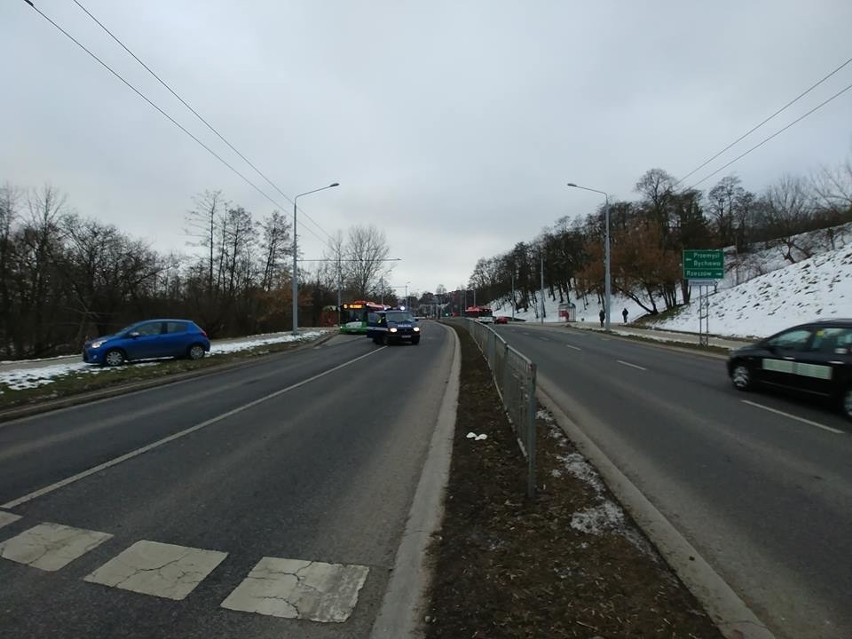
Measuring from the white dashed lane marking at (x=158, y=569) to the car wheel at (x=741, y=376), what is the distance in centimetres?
1096

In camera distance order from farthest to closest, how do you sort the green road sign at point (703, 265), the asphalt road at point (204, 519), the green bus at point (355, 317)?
1. the green bus at point (355, 317)
2. the green road sign at point (703, 265)
3. the asphalt road at point (204, 519)

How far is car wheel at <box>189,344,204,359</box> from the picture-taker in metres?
20.3

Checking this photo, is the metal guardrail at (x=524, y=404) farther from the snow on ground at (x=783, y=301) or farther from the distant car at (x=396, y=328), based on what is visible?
the snow on ground at (x=783, y=301)

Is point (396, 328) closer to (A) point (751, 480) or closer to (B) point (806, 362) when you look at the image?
(B) point (806, 362)

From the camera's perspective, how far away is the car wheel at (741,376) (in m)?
11.0

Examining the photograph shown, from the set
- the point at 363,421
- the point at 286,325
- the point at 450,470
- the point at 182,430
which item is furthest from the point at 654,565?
the point at 286,325

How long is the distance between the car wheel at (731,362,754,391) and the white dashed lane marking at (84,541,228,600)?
35.9ft

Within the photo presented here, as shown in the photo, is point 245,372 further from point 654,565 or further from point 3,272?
point 3,272

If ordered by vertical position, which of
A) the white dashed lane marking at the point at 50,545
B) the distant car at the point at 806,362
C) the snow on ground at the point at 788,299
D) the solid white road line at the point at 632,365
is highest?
the snow on ground at the point at 788,299

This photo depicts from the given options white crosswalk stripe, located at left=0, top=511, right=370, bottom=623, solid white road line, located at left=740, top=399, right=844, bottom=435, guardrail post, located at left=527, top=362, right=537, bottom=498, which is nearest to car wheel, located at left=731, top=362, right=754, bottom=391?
solid white road line, located at left=740, top=399, right=844, bottom=435

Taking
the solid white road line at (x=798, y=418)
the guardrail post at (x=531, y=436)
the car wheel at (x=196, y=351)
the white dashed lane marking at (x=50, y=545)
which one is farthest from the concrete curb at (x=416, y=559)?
the car wheel at (x=196, y=351)

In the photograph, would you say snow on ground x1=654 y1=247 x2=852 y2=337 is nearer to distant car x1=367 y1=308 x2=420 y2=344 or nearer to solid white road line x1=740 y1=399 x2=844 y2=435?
distant car x1=367 y1=308 x2=420 y2=344

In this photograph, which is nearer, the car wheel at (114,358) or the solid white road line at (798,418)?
the solid white road line at (798,418)

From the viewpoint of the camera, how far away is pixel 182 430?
8086mm
